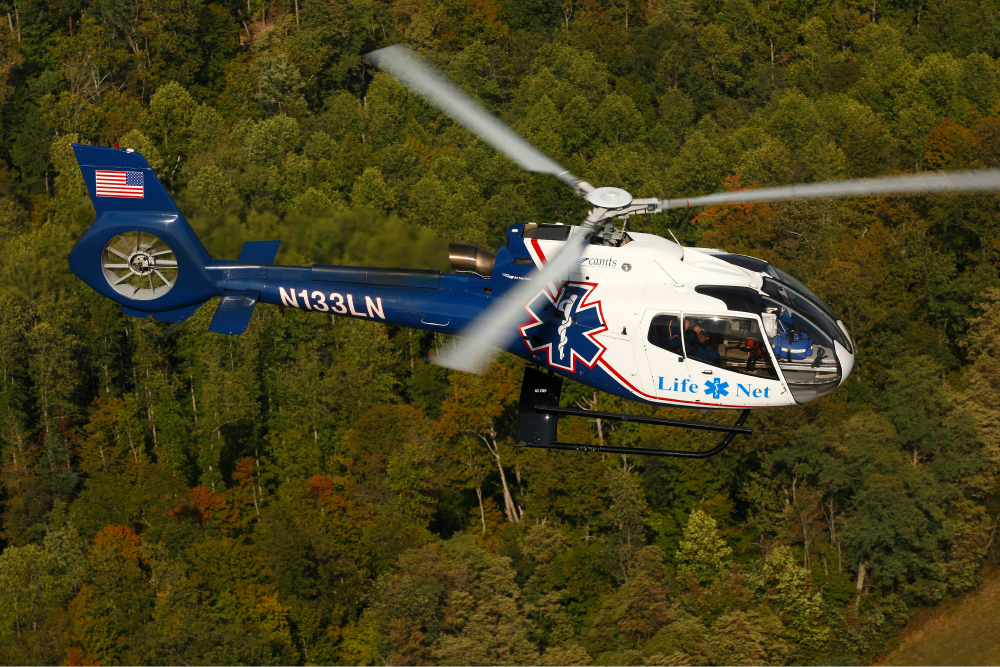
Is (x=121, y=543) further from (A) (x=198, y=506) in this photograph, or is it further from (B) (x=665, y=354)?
(B) (x=665, y=354)

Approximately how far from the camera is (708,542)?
57500mm

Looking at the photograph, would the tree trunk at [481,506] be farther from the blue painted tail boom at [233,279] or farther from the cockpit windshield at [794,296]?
the cockpit windshield at [794,296]

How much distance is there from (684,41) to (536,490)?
5499 cm

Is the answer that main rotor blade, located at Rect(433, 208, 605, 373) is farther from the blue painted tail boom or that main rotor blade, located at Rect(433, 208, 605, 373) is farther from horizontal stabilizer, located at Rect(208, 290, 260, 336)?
horizontal stabilizer, located at Rect(208, 290, 260, 336)

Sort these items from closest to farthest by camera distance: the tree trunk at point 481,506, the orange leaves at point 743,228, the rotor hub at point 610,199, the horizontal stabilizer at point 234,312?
the rotor hub at point 610,199
the horizontal stabilizer at point 234,312
the tree trunk at point 481,506
the orange leaves at point 743,228

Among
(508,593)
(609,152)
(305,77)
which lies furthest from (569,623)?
(305,77)

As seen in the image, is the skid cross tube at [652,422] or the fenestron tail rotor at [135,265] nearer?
the skid cross tube at [652,422]

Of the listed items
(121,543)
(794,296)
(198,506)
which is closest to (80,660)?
(121,543)

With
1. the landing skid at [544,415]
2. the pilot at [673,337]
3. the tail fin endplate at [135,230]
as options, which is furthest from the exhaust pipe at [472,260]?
the tail fin endplate at [135,230]

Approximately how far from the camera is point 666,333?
22.1 m

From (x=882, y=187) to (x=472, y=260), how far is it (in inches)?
284

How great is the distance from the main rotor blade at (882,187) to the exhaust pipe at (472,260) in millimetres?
4003

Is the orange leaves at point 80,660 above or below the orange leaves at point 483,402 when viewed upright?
below

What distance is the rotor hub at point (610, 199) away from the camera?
20266 mm
